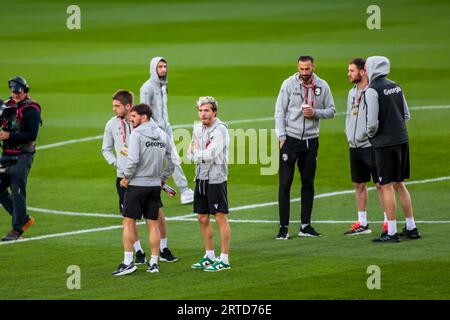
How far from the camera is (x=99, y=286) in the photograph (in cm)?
1424

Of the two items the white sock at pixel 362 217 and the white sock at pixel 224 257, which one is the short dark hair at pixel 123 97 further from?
the white sock at pixel 362 217

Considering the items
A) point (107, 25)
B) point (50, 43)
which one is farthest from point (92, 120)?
point (107, 25)

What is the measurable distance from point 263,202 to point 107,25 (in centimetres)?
2172

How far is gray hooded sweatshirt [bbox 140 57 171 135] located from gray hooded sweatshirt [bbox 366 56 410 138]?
4.26 metres

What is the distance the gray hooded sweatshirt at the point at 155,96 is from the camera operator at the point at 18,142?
2.41m

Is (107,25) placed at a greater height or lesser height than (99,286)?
greater

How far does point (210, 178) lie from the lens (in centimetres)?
1509

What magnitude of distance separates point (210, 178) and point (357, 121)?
295cm

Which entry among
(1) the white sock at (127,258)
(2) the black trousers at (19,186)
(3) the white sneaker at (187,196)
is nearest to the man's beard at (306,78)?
(3) the white sneaker at (187,196)

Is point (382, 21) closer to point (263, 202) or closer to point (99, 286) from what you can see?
point (263, 202)

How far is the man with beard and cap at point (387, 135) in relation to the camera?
53.1 feet

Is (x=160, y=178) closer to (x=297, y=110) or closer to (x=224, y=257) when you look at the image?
(x=224, y=257)

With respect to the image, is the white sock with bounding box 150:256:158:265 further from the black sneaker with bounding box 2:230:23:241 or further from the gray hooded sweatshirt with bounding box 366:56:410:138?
the gray hooded sweatshirt with bounding box 366:56:410:138

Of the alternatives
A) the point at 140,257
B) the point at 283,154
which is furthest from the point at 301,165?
the point at 140,257
